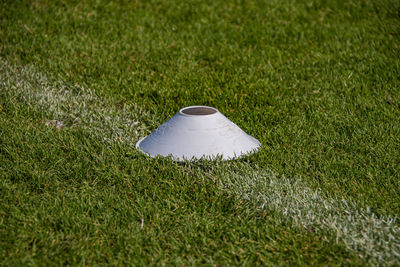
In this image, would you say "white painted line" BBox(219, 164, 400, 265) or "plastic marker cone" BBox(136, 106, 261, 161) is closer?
"white painted line" BBox(219, 164, 400, 265)

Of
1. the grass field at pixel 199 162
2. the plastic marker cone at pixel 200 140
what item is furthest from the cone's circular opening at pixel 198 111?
the grass field at pixel 199 162

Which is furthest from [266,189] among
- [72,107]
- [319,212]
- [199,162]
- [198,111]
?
[72,107]

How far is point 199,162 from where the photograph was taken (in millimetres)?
2377

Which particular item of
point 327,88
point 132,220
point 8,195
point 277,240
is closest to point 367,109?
point 327,88

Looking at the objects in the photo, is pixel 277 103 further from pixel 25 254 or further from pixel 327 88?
pixel 25 254

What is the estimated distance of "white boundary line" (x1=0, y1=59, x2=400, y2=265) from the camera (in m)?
1.76

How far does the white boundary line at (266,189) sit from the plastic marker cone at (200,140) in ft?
0.44

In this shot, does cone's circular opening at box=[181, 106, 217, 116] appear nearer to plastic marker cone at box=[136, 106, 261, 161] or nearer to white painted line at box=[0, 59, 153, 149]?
plastic marker cone at box=[136, 106, 261, 161]

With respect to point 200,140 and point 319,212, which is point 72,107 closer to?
point 200,140

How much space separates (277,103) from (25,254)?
2.02m

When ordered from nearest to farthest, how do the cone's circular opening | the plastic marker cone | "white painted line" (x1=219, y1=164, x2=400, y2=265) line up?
1. "white painted line" (x1=219, y1=164, x2=400, y2=265)
2. the plastic marker cone
3. the cone's circular opening

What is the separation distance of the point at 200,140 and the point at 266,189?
1.56 ft

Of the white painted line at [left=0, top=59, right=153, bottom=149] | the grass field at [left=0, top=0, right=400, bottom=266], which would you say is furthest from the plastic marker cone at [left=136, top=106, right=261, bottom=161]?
the white painted line at [left=0, top=59, right=153, bottom=149]

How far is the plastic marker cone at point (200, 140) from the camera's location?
2400mm
